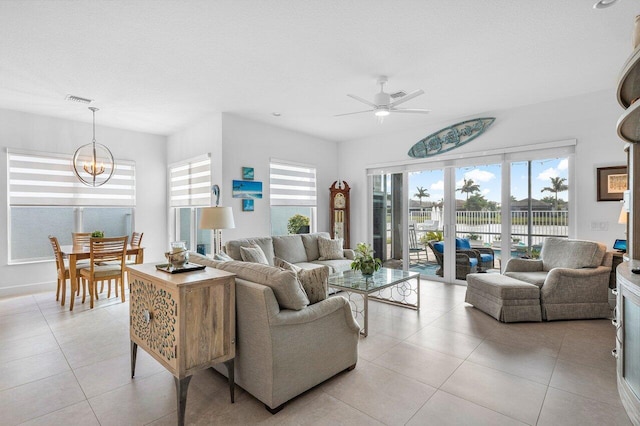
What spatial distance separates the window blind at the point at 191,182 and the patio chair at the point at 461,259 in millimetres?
3955

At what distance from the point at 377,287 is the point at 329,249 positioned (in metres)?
1.95

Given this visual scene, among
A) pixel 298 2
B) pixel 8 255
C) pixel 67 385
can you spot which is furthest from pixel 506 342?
pixel 8 255

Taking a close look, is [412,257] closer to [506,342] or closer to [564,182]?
[564,182]

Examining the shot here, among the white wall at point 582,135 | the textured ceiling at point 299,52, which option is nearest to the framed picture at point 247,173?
the textured ceiling at point 299,52

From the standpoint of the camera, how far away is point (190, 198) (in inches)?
230

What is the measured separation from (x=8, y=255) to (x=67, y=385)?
12.4ft

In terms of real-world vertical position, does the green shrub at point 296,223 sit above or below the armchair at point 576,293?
above

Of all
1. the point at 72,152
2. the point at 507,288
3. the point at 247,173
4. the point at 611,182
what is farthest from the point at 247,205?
the point at 611,182

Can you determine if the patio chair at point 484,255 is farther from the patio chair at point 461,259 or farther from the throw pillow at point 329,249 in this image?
the throw pillow at point 329,249

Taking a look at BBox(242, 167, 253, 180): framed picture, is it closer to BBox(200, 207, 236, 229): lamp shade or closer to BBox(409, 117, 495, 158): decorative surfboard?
BBox(200, 207, 236, 229): lamp shade

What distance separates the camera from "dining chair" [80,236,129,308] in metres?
4.30

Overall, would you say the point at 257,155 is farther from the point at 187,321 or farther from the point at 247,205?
the point at 187,321

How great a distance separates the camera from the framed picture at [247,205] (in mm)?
5297

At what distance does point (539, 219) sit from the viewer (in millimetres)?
4801
